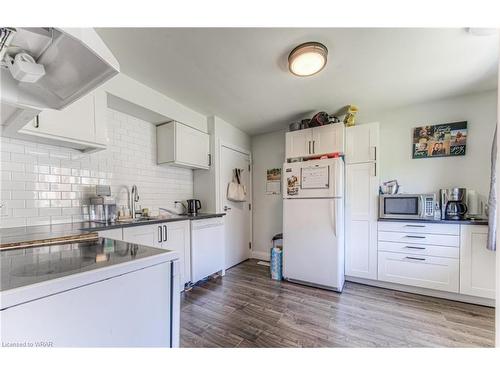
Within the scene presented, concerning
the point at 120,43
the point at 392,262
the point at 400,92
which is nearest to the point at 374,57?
the point at 400,92

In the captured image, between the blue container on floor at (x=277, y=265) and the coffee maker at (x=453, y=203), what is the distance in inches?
76.6

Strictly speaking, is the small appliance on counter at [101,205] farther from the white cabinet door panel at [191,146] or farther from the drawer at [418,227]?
the drawer at [418,227]

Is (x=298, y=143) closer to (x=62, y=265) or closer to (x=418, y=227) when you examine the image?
(x=418, y=227)

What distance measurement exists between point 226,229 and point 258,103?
6.30ft

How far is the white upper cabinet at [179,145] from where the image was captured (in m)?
2.51

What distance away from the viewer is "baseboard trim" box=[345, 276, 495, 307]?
2.08 m

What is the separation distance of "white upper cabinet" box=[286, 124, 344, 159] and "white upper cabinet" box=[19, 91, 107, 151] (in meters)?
2.17

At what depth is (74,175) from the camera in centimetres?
190

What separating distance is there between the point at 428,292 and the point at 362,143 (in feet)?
6.15

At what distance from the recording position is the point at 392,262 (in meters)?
2.43

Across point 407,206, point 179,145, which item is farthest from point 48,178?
point 407,206

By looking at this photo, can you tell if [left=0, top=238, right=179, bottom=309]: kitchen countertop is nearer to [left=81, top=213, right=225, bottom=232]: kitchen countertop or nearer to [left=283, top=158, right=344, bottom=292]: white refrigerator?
[left=81, top=213, right=225, bottom=232]: kitchen countertop
